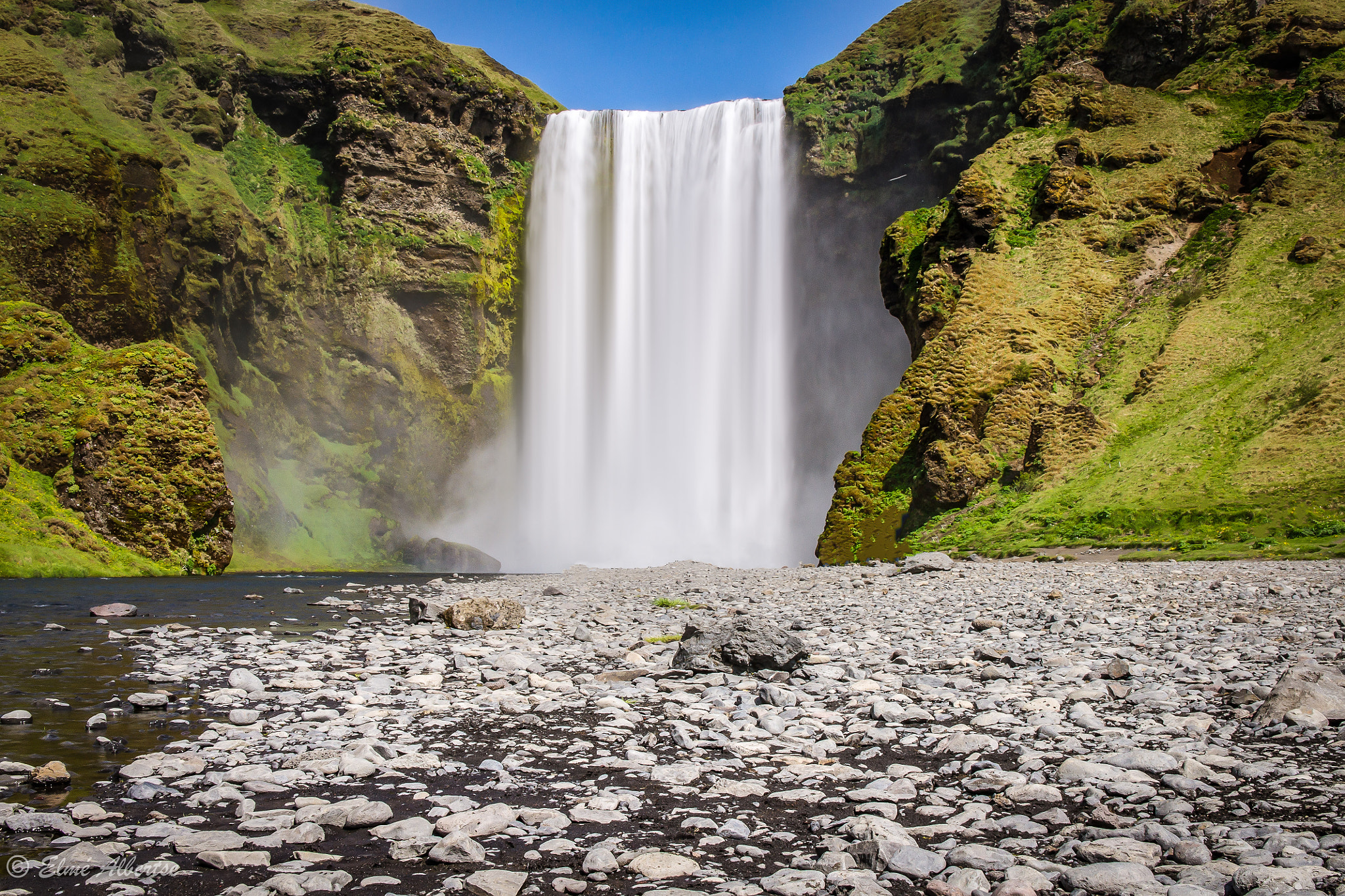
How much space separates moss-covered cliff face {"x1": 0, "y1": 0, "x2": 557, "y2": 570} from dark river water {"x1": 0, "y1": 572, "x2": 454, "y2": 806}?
70.7 feet

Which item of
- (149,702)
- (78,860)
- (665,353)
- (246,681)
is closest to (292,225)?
(665,353)

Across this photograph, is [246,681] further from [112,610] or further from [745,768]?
[112,610]

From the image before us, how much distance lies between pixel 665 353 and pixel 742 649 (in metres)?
45.8

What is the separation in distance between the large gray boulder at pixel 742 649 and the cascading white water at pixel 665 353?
129 feet

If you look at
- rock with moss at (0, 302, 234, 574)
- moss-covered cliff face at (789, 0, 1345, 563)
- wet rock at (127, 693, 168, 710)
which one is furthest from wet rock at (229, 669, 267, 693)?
rock with moss at (0, 302, 234, 574)

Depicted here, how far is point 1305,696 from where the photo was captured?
5.20m

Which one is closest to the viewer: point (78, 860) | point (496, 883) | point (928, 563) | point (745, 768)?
point (496, 883)

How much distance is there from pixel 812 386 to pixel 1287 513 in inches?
1397

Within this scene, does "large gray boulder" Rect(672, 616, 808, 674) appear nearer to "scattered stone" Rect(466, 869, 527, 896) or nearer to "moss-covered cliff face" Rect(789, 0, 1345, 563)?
"scattered stone" Rect(466, 869, 527, 896)

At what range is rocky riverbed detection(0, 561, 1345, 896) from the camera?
340cm

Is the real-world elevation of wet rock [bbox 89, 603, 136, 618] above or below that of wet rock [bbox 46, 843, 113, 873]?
below

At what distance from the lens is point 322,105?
184ft

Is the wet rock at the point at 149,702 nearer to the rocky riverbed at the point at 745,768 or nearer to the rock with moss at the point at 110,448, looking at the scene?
the rocky riverbed at the point at 745,768

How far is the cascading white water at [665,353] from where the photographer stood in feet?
166
